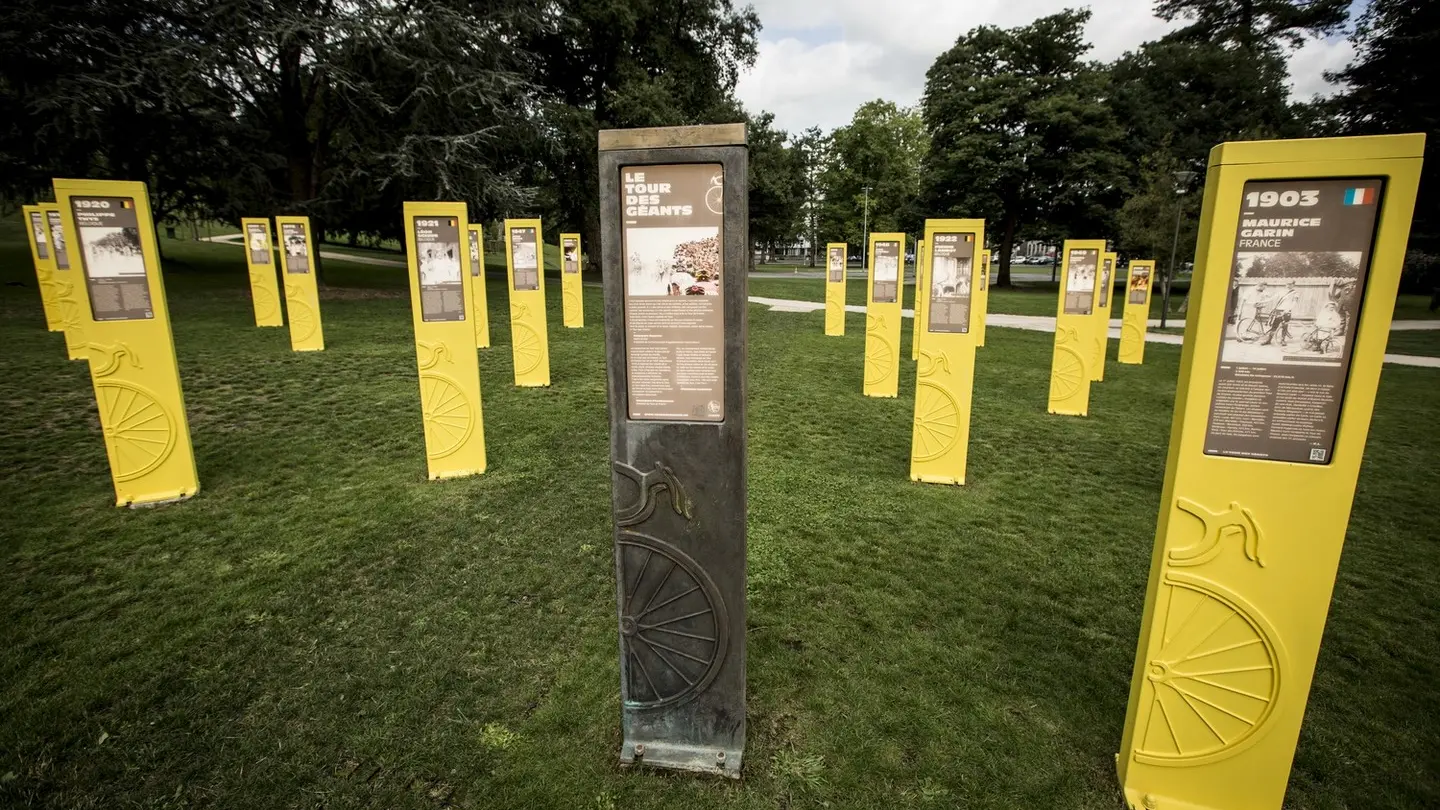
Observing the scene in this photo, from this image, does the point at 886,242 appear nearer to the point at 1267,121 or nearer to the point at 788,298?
the point at 788,298

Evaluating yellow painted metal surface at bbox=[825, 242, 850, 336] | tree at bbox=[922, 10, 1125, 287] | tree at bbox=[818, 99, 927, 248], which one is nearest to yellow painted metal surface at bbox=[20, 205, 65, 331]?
yellow painted metal surface at bbox=[825, 242, 850, 336]

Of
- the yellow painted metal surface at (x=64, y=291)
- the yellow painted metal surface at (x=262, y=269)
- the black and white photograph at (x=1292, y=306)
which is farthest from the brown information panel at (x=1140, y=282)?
the yellow painted metal surface at (x=64, y=291)

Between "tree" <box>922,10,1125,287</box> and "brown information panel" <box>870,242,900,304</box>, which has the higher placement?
"tree" <box>922,10,1125,287</box>

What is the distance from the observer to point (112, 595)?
4.42 m

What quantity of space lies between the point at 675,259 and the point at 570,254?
15347 millimetres

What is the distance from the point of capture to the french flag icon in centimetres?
225

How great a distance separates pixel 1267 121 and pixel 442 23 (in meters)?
37.9

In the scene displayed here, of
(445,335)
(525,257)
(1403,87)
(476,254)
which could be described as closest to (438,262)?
(445,335)

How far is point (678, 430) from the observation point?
109 inches

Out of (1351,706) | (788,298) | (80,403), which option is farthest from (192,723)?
(788,298)

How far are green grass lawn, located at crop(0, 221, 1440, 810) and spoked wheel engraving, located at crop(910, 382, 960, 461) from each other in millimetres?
491

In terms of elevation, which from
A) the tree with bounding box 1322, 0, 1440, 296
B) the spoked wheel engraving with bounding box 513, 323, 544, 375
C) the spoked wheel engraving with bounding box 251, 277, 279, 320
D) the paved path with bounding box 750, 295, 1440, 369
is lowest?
the paved path with bounding box 750, 295, 1440, 369

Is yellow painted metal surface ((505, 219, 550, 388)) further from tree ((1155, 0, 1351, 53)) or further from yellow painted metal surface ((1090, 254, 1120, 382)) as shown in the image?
tree ((1155, 0, 1351, 53))

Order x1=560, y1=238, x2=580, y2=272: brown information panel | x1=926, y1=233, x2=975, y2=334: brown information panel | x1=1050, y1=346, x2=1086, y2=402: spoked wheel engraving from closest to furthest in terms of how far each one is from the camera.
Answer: x1=926, y1=233, x2=975, y2=334: brown information panel → x1=1050, y1=346, x2=1086, y2=402: spoked wheel engraving → x1=560, y1=238, x2=580, y2=272: brown information panel
